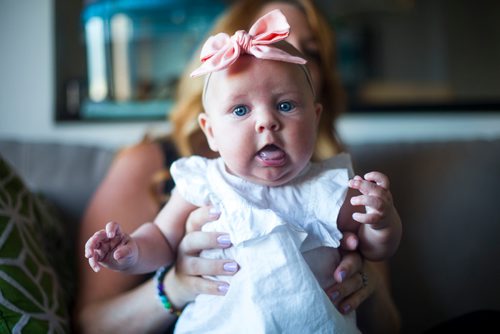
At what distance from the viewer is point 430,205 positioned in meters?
1.26

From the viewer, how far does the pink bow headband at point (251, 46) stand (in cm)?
61

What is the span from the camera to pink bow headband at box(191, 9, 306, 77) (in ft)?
1.99

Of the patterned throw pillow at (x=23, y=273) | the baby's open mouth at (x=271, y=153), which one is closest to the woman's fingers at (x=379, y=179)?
the baby's open mouth at (x=271, y=153)

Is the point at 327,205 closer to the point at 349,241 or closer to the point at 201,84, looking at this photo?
the point at 349,241

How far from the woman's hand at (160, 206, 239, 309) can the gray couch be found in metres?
0.55

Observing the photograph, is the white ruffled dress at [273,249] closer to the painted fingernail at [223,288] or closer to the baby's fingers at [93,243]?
the painted fingernail at [223,288]

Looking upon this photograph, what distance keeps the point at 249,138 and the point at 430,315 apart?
0.83 metres

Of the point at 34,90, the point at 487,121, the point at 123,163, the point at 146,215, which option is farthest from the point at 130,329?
the point at 487,121

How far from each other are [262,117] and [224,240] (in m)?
0.18

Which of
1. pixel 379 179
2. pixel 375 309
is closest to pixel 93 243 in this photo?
pixel 379 179

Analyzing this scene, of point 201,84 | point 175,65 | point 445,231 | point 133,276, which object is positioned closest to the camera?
point 133,276

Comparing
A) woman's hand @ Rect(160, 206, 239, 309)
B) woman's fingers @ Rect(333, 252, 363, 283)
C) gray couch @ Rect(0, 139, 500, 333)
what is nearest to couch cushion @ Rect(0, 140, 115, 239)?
gray couch @ Rect(0, 139, 500, 333)

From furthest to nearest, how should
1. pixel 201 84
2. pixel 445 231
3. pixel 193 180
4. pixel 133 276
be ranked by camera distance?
pixel 445 231
pixel 201 84
pixel 133 276
pixel 193 180

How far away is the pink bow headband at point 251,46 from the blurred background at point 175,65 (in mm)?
1158
